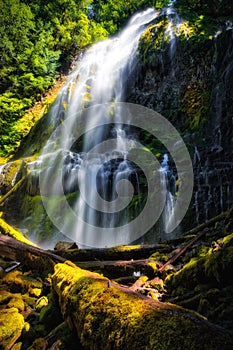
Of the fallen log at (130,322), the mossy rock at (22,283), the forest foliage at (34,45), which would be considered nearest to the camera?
the fallen log at (130,322)

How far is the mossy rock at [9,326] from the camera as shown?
2.70m

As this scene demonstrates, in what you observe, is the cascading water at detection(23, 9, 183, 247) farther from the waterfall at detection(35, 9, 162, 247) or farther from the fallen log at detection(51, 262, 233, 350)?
the fallen log at detection(51, 262, 233, 350)

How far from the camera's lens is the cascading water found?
10.2m

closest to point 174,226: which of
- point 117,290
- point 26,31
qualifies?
point 117,290

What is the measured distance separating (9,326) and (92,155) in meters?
9.59

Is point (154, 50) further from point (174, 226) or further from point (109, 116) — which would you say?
point (174, 226)

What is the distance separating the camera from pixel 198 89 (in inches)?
516

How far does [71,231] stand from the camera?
408 inches

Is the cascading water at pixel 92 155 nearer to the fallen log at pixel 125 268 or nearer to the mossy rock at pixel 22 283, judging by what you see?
the fallen log at pixel 125 268

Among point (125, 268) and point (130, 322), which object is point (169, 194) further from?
point (130, 322)

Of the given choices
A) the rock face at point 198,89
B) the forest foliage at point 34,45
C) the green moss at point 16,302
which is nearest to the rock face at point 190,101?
the rock face at point 198,89

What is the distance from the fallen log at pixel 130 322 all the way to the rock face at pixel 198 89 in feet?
23.6

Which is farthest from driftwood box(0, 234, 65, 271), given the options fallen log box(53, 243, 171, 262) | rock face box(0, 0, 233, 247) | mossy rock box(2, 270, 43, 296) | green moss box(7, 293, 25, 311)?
rock face box(0, 0, 233, 247)

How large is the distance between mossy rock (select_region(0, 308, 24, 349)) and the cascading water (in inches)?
257
